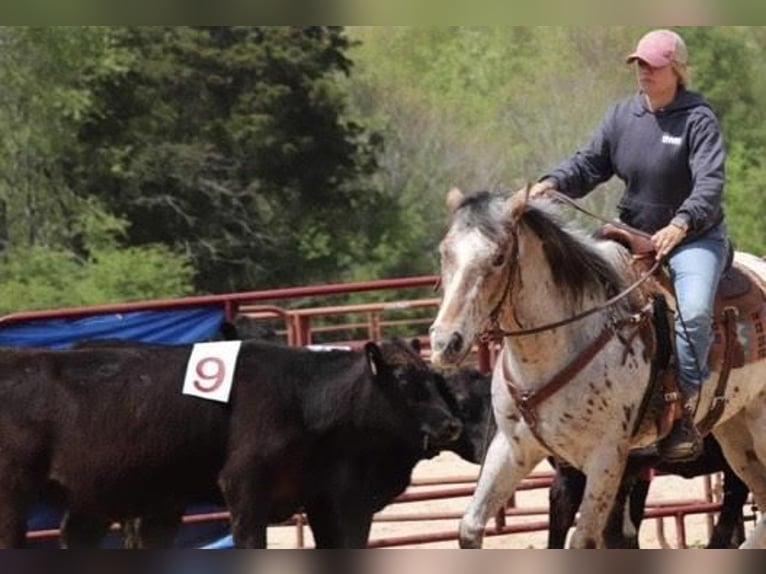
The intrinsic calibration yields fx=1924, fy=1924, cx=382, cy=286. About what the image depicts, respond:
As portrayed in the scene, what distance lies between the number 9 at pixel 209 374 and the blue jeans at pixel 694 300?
83.3 inches

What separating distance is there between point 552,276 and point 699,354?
1.86 feet

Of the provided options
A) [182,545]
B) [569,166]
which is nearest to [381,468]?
[182,545]

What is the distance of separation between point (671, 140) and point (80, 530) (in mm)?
3178

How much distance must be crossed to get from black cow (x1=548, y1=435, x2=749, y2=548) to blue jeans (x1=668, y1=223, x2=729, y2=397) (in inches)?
18.5

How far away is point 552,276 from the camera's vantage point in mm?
6438

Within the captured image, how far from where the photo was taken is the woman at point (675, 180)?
21.4 ft

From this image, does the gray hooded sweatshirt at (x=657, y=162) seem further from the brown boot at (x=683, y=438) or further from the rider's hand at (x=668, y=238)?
the brown boot at (x=683, y=438)

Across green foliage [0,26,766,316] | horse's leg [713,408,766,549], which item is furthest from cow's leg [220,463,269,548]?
green foliage [0,26,766,316]

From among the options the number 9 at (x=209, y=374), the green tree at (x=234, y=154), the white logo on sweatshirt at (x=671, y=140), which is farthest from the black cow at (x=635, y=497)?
the green tree at (x=234, y=154)

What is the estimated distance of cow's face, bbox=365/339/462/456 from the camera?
8211 mm

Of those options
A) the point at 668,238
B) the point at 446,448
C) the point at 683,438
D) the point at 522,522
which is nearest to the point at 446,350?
the point at 668,238

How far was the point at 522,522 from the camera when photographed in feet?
36.1

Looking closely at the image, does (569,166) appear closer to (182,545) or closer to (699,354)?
(699,354)

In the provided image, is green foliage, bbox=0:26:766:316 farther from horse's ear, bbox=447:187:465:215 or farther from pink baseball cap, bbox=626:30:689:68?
horse's ear, bbox=447:187:465:215
